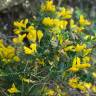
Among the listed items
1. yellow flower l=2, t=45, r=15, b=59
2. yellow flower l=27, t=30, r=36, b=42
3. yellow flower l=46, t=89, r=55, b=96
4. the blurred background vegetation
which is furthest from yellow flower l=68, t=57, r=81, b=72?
the blurred background vegetation

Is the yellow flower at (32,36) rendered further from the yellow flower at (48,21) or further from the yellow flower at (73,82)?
the yellow flower at (73,82)

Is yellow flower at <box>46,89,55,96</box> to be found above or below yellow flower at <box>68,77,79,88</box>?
below

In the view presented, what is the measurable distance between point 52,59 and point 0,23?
119 cm

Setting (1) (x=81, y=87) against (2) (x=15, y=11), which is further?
(2) (x=15, y=11)

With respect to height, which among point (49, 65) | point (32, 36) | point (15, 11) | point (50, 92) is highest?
point (15, 11)

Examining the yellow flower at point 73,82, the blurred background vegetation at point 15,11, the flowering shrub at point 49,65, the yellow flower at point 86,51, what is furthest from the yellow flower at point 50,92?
the blurred background vegetation at point 15,11

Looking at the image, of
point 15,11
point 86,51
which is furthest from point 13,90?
point 15,11

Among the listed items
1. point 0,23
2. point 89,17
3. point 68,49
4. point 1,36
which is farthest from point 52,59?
point 89,17

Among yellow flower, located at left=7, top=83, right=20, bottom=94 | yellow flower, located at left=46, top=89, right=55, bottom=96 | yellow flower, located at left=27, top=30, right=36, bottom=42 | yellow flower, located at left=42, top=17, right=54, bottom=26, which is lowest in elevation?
yellow flower, located at left=46, top=89, right=55, bottom=96

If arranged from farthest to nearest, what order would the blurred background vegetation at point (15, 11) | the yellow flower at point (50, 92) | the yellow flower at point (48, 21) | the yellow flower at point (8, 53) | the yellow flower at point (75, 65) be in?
the blurred background vegetation at point (15, 11)
the yellow flower at point (48, 21)
the yellow flower at point (8, 53)
the yellow flower at point (50, 92)
the yellow flower at point (75, 65)

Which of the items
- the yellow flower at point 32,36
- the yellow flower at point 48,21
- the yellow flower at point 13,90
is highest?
the yellow flower at point 48,21

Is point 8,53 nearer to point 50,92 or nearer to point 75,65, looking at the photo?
point 50,92

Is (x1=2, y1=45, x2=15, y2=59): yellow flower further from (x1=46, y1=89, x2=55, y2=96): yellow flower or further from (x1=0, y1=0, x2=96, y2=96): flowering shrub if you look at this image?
(x1=46, y1=89, x2=55, y2=96): yellow flower

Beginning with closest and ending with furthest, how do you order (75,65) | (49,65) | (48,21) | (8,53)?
1. (75,65)
2. (49,65)
3. (8,53)
4. (48,21)
